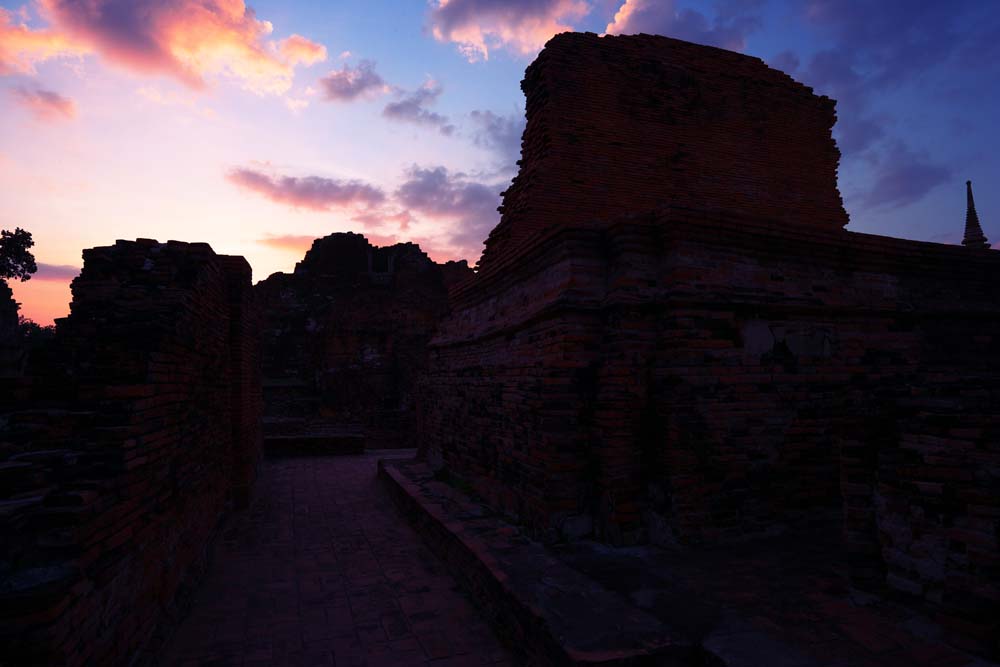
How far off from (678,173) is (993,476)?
21.4 ft

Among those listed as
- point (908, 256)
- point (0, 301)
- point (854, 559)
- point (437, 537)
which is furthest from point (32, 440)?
point (0, 301)

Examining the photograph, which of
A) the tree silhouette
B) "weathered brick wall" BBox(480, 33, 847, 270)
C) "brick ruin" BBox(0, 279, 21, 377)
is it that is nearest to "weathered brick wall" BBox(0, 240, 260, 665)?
"weathered brick wall" BBox(480, 33, 847, 270)

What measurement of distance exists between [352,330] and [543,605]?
2105 centimetres

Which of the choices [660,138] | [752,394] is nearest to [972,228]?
[660,138]

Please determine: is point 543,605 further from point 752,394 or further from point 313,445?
point 313,445

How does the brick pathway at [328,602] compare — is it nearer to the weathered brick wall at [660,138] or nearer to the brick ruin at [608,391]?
the brick ruin at [608,391]

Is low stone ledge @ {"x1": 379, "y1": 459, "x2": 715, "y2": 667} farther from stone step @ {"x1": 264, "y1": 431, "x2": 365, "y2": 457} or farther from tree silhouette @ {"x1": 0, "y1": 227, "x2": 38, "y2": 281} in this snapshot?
tree silhouette @ {"x1": 0, "y1": 227, "x2": 38, "y2": 281}

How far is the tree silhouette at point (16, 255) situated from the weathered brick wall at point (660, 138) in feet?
87.9

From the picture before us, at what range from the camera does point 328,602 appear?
4582 millimetres

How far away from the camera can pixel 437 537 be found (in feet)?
19.0

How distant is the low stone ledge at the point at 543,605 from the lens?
110 inches

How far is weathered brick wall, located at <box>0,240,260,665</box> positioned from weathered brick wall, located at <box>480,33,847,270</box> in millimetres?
3686

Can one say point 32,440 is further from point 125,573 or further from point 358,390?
point 358,390

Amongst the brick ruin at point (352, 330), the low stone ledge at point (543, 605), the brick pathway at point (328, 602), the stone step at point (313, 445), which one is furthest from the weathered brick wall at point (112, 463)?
the brick ruin at point (352, 330)
